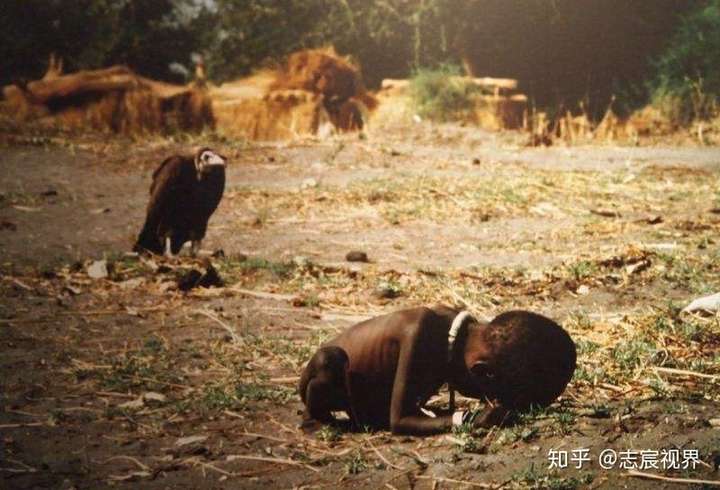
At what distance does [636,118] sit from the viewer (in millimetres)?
17812

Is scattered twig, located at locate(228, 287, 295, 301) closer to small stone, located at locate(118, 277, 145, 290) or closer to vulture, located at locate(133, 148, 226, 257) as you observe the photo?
small stone, located at locate(118, 277, 145, 290)

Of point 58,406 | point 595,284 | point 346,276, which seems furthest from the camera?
point 346,276

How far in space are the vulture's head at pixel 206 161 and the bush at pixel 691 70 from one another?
12160 mm

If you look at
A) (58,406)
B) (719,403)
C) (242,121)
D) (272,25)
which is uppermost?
(272,25)

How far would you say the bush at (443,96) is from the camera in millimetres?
18641

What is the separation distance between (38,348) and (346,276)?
8.23 ft

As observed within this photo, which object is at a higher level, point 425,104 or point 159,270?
point 425,104

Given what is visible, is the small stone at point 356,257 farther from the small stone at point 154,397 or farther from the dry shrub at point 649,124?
the dry shrub at point 649,124

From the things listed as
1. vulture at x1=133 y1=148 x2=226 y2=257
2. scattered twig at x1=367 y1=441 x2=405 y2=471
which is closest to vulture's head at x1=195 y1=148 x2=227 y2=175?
vulture at x1=133 y1=148 x2=226 y2=257

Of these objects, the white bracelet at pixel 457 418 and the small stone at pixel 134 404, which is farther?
the small stone at pixel 134 404

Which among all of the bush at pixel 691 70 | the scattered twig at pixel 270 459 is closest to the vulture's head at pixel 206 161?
the scattered twig at pixel 270 459

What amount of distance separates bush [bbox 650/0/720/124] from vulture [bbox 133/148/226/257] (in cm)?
1217

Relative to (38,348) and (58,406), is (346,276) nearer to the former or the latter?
(38,348)

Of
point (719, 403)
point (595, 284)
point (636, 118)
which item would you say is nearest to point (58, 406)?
point (719, 403)
